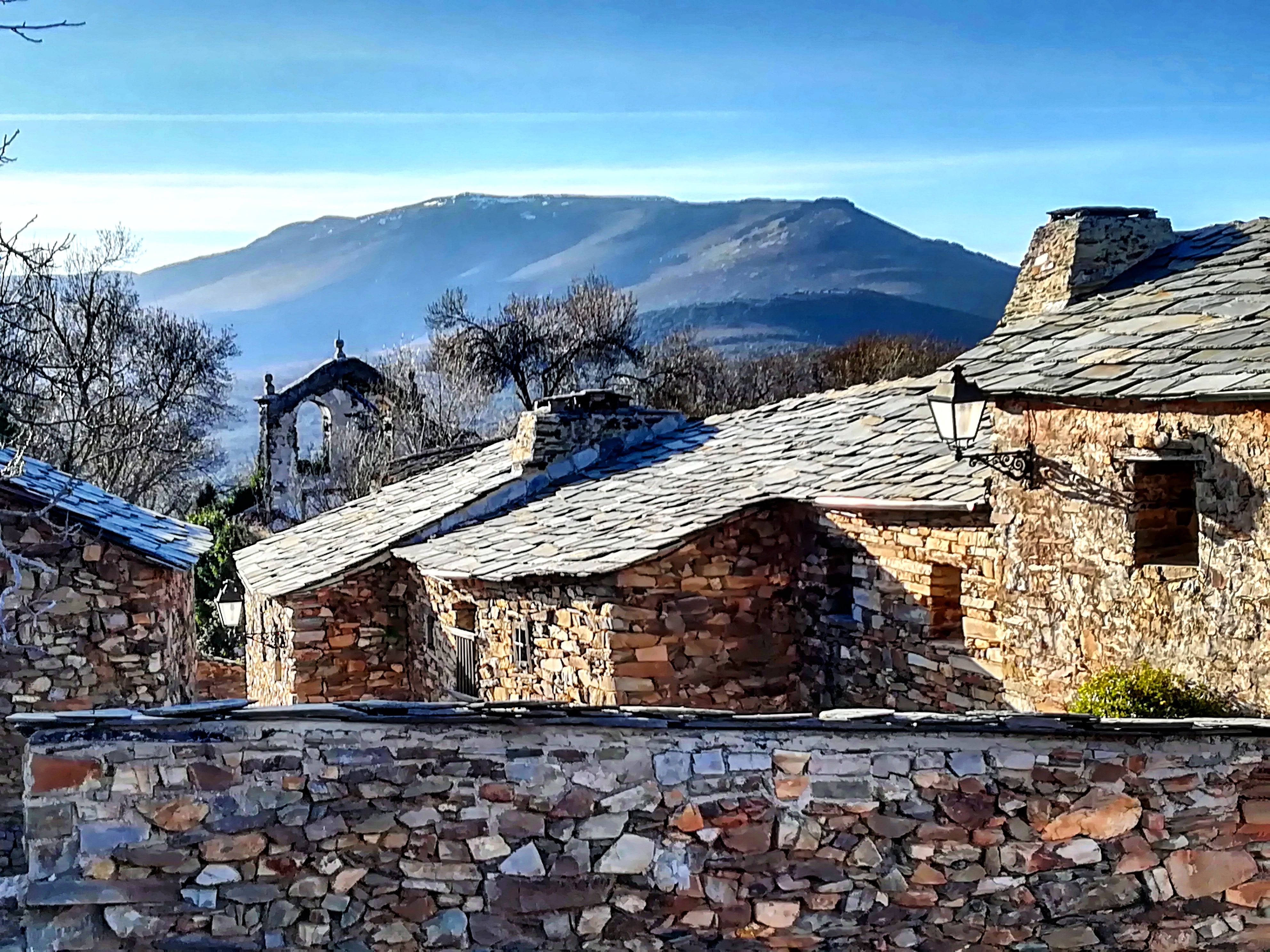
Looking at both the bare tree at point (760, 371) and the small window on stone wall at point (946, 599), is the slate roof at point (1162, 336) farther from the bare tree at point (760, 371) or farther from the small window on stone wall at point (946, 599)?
the bare tree at point (760, 371)

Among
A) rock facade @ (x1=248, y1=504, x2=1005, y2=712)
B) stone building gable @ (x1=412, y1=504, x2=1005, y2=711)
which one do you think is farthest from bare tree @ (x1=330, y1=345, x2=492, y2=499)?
stone building gable @ (x1=412, y1=504, x2=1005, y2=711)

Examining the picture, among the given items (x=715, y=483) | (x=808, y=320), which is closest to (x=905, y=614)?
(x=715, y=483)

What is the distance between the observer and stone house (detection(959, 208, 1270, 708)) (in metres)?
7.56

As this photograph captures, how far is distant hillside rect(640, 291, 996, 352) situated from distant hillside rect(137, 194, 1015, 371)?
208mm

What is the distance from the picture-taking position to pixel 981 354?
9.79 m

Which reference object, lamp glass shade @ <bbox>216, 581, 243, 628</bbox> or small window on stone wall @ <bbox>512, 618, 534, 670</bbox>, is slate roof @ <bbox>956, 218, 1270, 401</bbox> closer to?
small window on stone wall @ <bbox>512, 618, 534, 670</bbox>

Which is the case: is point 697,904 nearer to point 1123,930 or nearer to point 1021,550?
point 1123,930

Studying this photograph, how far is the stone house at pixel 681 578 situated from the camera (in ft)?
34.5

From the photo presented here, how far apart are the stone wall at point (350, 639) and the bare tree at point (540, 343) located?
897 inches

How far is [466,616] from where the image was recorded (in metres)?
13.6

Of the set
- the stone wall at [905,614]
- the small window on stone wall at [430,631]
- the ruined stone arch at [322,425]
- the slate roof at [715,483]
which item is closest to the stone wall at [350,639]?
the small window on stone wall at [430,631]

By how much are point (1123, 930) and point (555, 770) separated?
2.78 m

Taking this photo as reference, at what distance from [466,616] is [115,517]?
373 centimetres

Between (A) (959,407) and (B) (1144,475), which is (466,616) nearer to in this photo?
(A) (959,407)
